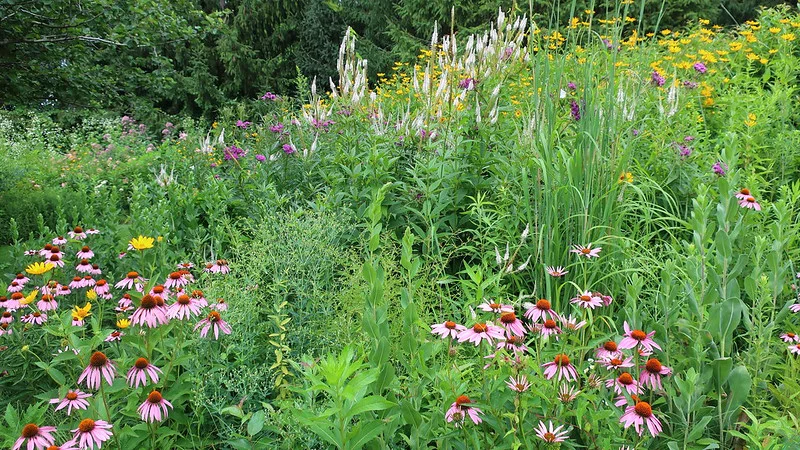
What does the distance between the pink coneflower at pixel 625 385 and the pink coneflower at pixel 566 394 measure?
10 centimetres

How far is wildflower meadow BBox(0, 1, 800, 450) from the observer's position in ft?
4.66

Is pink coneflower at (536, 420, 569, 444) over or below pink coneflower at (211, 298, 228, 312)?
over

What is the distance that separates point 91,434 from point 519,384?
0.99 metres

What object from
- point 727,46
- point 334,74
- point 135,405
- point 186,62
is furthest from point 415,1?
point 135,405

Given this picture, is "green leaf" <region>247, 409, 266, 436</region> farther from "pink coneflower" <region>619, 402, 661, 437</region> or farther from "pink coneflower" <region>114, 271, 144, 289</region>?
"pink coneflower" <region>619, 402, 661, 437</region>

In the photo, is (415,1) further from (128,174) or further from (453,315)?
(453,315)

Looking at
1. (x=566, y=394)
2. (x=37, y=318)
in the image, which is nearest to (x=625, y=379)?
(x=566, y=394)

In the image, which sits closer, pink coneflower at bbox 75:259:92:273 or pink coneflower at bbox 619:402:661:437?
pink coneflower at bbox 619:402:661:437

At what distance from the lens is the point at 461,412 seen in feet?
4.32

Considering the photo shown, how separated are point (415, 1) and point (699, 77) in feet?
26.6

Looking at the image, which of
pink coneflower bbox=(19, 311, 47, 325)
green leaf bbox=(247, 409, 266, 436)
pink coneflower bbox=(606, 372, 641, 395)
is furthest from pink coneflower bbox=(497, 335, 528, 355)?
pink coneflower bbox=(19, 311, 47, 325)

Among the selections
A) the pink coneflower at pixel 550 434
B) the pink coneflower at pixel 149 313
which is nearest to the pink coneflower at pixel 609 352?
the pink coneflower at pixel 550 434

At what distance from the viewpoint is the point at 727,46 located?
225 inches

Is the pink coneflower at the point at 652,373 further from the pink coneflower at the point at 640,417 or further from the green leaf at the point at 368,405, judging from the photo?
the green leaf at the point at 368,405
